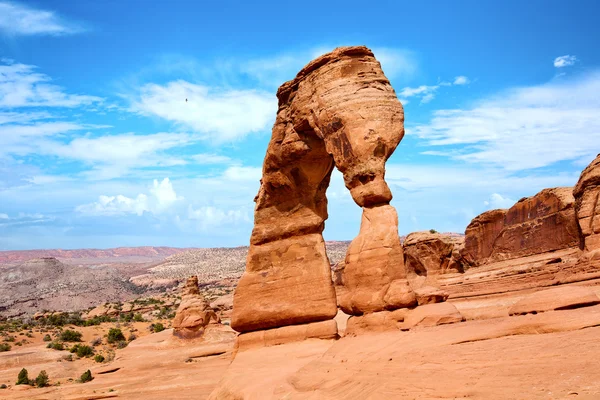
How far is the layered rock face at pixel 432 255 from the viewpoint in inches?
1320

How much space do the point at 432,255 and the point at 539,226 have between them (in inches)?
261

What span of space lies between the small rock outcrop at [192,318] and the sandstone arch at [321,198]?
14526mm

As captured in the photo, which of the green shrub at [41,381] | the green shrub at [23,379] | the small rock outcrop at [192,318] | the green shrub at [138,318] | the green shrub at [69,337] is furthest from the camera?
the green shrub at [138,318]

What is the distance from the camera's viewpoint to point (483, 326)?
8.18m

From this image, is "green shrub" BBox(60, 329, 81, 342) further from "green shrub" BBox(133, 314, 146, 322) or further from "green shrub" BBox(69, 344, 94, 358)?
"green shrub" BBox(133, 314, 146, 322)

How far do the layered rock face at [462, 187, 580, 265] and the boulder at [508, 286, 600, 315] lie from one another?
59.7 feet

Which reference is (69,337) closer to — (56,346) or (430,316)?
(56,346)

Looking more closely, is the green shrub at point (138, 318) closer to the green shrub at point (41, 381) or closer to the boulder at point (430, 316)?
the green shrub at point (41, 381)

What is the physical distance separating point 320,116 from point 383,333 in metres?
4.54

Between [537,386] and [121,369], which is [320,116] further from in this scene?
[121,369]

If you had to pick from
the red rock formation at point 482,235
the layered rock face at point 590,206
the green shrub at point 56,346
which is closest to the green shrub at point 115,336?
the green shrub at point 56,346

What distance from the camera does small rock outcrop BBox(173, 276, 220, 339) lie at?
28250mm

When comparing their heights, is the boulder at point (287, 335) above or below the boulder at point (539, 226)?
below

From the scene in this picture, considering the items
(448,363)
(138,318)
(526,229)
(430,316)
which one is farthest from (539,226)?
(138,318)
